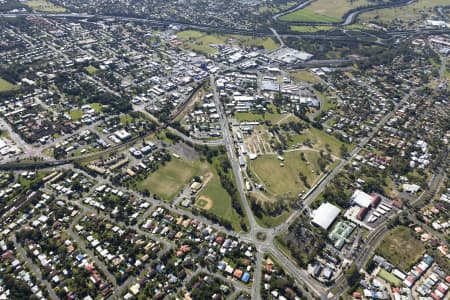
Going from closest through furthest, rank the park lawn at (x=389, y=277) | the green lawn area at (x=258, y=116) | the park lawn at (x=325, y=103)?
the park lawn at (x=389, y=277) < the green lawn area at (x=258, y=116) < the park lawn at (x=325, y=103)

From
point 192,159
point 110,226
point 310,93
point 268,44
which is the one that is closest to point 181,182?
point 192,159

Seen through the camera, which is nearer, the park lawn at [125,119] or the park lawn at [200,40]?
the park lawn at [125,119]

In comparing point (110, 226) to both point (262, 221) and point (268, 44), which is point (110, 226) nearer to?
point (262, 221)

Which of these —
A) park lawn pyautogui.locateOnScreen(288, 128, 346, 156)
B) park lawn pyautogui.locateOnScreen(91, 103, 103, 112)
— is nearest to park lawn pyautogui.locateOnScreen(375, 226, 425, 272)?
park lawn pyautogui.locateOnScreen(288, 128, 346, 156)

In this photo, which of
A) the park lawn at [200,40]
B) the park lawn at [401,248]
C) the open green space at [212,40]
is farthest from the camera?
the open green space at [212,40]

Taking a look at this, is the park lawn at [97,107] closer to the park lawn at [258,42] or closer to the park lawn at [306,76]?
the park lawn at [306,76]

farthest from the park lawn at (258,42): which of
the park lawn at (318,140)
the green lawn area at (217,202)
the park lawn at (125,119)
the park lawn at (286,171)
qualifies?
the green lawn area at (217,202)
